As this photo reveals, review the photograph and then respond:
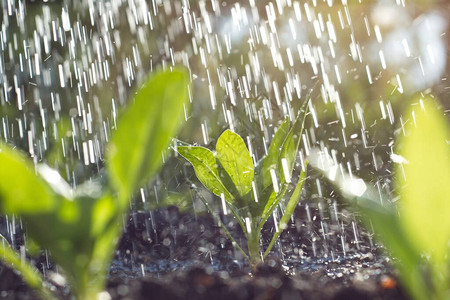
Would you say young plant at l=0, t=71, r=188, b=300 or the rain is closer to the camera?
young plant at l=0, t=71, r=188, b=300

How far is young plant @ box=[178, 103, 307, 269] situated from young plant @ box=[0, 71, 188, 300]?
1.00ft

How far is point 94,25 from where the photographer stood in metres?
1.82

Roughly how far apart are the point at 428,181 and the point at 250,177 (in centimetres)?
37

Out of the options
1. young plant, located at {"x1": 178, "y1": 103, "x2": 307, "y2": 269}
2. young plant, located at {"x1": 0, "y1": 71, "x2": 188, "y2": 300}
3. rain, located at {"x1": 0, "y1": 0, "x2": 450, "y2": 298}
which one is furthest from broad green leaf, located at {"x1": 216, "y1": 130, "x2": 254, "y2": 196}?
rain, located at {"x1": 0, "y1": 0, "x2": 450, "y2": 298}

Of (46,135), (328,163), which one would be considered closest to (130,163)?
(328,163)

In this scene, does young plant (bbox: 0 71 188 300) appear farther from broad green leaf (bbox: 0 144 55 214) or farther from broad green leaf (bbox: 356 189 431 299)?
broad green leaf (bbox: 356 189 431 299)

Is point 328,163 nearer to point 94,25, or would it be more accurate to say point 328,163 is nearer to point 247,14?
point 247,14

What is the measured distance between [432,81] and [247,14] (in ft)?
2.39

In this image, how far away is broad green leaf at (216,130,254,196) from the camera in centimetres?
74

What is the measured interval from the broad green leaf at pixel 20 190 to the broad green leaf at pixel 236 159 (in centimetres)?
37

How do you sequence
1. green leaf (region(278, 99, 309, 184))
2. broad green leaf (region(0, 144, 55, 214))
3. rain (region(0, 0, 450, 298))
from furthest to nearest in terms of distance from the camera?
rain (region(0, 0, 450, 298)) → green leaf (region(278, 99, 309, 184)) → broad green leaf (region(0, 144, 55, 214))

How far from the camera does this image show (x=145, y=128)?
0.43 metres

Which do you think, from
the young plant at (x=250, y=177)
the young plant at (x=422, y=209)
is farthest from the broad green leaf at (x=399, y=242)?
the young plant at (x=250, y=177)

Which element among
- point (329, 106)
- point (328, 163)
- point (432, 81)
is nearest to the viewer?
point (328, 163)
